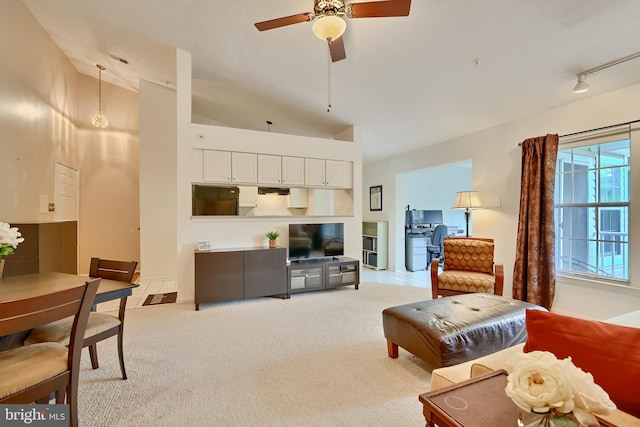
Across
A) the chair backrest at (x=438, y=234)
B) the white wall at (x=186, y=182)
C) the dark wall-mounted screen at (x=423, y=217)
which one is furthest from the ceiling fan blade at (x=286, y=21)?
the dark wall-mounted screen at (x=423, y=217)

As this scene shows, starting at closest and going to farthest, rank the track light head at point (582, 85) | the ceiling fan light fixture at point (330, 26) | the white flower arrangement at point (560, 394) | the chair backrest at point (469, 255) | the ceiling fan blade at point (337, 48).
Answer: the white flower arrangement at point (560, 394) → the ceiling fan light fixture at point (330, 26) → the ceiling fan blade at point (337, 48) → the track light head at point (582, 85) → the chair backrest at point (469, 255)

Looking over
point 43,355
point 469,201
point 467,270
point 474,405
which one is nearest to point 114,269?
point 43,355

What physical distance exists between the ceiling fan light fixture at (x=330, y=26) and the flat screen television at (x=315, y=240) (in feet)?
9.10

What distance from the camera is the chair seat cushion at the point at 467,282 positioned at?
3.37 m

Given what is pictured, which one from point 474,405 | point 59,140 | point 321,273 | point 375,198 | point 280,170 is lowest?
point 321,273

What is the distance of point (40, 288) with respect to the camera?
174 centimetres

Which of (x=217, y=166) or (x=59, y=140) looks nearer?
(x=217, y=166)

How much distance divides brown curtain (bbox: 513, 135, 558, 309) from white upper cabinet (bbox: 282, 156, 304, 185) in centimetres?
319

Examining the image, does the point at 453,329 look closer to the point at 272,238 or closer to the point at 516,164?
the point at 272,238

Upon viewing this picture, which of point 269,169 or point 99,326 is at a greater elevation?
point 269,169

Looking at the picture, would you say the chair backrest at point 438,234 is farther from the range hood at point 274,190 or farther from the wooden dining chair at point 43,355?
the wooden dining chair at point 43,355

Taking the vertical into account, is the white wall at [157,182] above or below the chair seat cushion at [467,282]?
above

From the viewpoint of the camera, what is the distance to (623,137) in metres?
3.04

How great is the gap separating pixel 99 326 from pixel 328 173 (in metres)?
3.70
